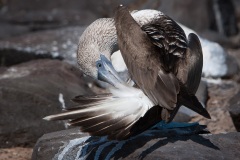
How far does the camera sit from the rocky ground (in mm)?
7082

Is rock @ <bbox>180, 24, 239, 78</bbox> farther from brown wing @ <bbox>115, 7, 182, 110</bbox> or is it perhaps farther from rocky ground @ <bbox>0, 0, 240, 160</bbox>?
brown wing @ <bbox>115, 7, 182, 110</bbox>

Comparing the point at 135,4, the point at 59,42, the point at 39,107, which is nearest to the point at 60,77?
the point at 39,107

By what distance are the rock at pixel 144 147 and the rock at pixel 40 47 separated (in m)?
3.61

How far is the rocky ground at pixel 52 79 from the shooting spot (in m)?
7.08

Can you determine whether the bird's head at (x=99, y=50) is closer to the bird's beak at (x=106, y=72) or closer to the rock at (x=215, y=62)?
the bird's beak at (x=106, y=72)

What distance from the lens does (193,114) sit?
798 centimetres

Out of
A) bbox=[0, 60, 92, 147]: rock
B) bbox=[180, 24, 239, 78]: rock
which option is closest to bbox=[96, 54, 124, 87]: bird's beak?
bbox=[0, 60, 92, 147]: rock

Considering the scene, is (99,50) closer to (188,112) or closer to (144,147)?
(144,147)

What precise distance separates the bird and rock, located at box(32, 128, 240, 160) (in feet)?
0.45

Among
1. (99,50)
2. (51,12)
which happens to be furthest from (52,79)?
(51,12)

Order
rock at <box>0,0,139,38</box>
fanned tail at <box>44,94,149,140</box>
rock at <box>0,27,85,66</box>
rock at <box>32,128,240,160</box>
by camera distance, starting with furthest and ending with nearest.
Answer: rock at <box>0,0,139,38</box> < rock at <box>0,27,85,66</box> < rock at <box>32,128,240,160</box> < fanned tail at <box>44,94,149,140</box>

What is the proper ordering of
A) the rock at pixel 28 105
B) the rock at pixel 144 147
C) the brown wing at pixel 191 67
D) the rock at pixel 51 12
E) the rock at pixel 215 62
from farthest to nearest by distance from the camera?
the rock at pixel 51 12 → the rock at pixel 215 62 → the rock at pixel 28 105 → the brown wing at pixel 191 67 → the rock at pixel 144 147

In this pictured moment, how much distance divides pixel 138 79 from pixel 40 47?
15.3ft

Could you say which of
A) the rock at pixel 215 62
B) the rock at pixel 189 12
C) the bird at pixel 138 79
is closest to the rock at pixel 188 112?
the rock at pixel 215 62
